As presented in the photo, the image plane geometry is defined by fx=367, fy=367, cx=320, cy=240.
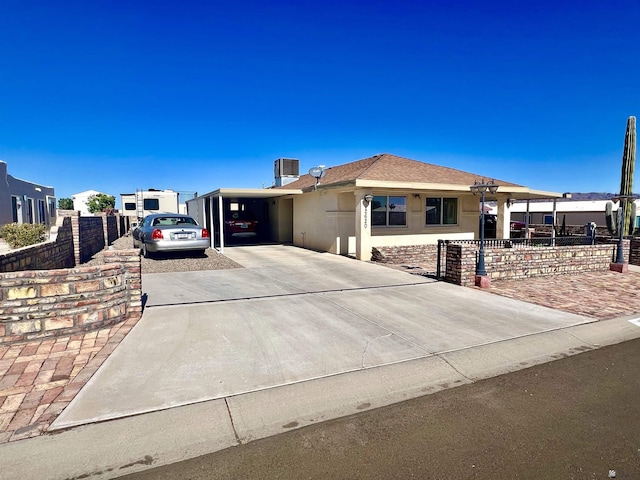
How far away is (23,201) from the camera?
23.2 m

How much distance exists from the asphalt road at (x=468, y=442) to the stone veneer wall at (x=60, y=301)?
10.4ft

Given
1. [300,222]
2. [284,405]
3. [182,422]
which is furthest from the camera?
[300,222]

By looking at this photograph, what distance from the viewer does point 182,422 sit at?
298cm

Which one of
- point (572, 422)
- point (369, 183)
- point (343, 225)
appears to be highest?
point (369, 183)

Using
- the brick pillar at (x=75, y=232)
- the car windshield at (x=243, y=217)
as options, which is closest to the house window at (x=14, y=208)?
the car windshield at (x=243, y=217)

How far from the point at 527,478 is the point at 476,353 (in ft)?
7.14

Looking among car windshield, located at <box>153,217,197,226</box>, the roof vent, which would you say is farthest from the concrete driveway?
the roof vent

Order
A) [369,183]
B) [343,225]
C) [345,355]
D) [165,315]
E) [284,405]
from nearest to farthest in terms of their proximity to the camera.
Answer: [284,405]
[345,355]
[165,315]
[369,183]
[343,225]

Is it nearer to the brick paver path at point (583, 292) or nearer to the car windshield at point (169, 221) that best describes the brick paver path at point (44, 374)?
the brick paver path at point (583, 292)

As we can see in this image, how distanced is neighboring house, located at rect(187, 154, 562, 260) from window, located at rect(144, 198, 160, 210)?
15634 mm

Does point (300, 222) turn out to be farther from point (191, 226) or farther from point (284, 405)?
point (284, 405)

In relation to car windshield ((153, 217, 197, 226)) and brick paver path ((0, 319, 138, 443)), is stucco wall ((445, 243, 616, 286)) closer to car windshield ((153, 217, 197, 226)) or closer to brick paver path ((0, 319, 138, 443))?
brick paver path ((0, 319, 138, 443))

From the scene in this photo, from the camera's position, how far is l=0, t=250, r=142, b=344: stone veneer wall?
443 cm

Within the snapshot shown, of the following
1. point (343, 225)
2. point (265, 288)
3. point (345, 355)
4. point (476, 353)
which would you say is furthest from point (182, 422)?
point (343, 225)
